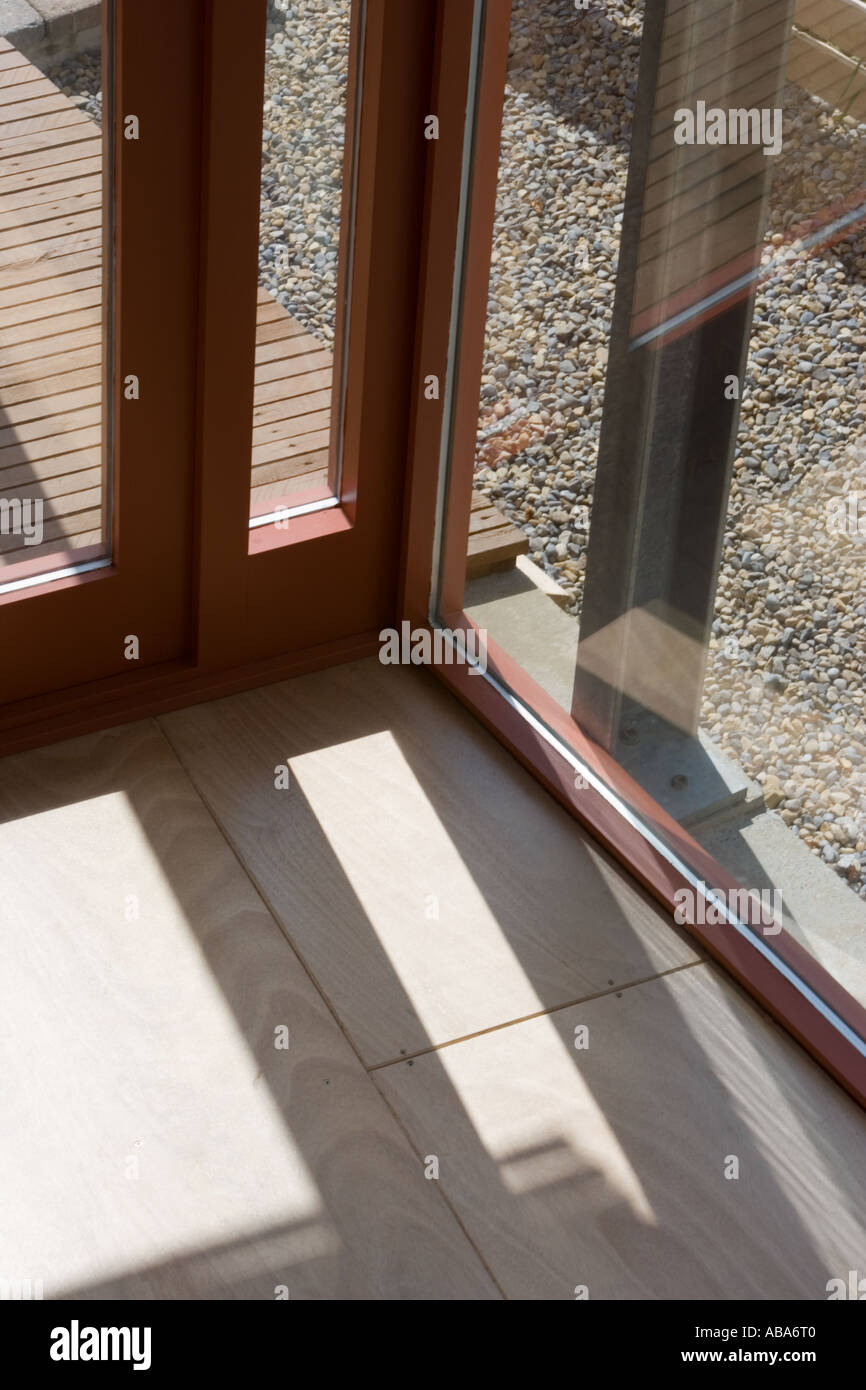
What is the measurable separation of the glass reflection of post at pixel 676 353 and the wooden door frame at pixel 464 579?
4.3 inches

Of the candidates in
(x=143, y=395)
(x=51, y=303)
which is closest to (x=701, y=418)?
(x=143, y=395)

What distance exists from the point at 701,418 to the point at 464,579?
0.70 m

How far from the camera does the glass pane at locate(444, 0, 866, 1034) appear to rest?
2.29 metres

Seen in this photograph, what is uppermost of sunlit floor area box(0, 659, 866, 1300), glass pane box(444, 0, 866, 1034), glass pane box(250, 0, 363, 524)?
glass pane box(250, 0, 363, 524)

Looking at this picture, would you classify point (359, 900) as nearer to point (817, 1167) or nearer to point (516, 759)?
point (516, 759)

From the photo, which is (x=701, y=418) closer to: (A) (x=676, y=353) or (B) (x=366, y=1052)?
(A) (x=676, y=353)

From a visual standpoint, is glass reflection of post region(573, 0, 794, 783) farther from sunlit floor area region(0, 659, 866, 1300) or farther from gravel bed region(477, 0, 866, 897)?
sunlit floor area region(0, 659, 866, 1300)

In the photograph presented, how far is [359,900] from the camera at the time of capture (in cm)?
275

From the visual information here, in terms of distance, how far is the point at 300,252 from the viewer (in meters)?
2.85

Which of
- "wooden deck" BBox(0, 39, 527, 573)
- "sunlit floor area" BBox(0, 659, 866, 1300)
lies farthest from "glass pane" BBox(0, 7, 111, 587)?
"sunlit floor area" BBox(0, 659, 866, 1300)

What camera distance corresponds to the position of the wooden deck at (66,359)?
2.56 meters

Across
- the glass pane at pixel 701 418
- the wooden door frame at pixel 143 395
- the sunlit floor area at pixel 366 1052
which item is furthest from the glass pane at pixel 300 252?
the sunlit floor area at pixel 366 1052

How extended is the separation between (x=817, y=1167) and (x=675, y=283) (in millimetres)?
1209

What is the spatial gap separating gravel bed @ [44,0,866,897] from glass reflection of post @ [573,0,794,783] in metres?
0.04
